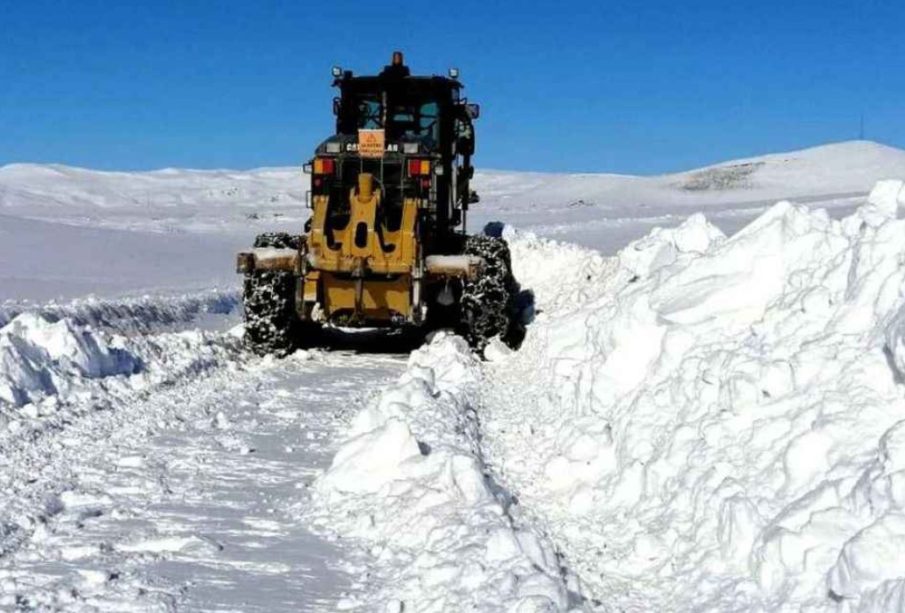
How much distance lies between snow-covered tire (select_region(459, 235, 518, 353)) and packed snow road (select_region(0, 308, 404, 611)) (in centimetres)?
138

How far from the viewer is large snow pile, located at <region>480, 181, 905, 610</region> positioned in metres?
4.53

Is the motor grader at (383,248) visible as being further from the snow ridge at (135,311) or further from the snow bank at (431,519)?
the snow bank at (431,519)

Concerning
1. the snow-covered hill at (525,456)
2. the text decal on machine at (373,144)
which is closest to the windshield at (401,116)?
the text decal on machine at (373,144)

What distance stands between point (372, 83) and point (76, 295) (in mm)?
5197

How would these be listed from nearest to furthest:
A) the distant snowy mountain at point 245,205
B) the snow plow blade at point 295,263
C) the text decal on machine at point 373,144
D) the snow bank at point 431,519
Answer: the snow bank at point 431,519, the snow plow blade at point 295,263, the text decal on machine at point 373,144, the distant snowy mountain at point 245,205

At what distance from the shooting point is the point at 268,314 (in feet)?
39.1

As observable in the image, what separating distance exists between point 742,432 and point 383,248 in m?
6.67

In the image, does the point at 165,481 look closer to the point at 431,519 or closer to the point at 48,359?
the point at 431,519

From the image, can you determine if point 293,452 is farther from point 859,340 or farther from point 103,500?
point 859,340

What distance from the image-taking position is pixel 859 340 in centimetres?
558

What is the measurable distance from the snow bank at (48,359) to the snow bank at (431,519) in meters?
2.50

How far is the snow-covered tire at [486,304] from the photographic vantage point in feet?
39.1

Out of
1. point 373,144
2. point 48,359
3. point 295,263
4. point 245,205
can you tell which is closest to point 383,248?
point 295,263

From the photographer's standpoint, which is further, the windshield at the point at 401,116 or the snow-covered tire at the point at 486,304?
the windshield at the point at 401,116
